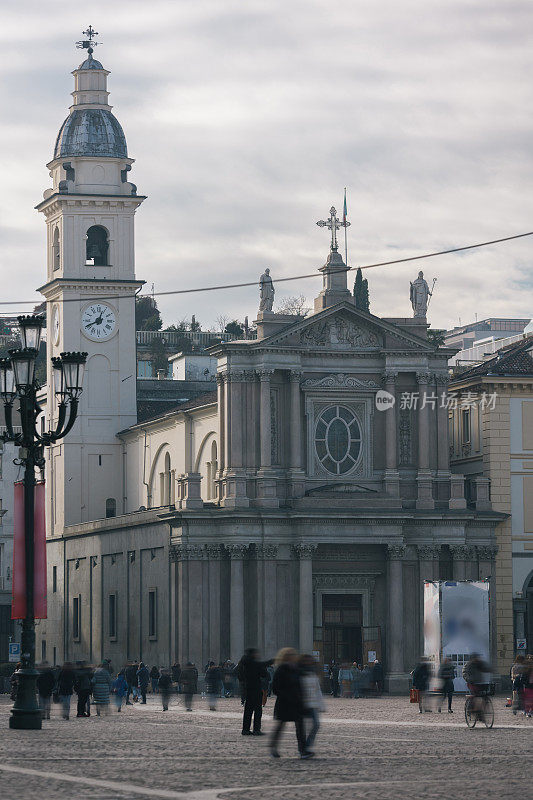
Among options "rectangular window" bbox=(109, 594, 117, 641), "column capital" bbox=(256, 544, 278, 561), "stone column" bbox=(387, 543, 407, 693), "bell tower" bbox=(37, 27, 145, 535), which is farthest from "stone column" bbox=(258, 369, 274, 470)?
"bell tower" bbox=(37, 27, 145, 535)

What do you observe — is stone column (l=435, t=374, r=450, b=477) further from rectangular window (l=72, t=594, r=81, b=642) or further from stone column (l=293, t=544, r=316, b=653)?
rectangular window (l=72, t=594, r=81, b=642)

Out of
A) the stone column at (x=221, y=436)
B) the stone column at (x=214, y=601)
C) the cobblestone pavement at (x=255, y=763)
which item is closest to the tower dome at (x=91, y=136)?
the stone column at (x=221, y=436)

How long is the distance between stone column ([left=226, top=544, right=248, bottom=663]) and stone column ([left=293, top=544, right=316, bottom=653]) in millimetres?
2180

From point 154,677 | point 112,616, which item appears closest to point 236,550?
point 154,677

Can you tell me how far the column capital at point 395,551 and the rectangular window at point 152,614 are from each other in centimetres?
937

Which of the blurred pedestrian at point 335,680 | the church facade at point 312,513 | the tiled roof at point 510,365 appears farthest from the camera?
the tiled roof at point 510,365

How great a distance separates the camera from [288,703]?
88.6ft

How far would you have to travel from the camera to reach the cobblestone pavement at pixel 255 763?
21.0 m

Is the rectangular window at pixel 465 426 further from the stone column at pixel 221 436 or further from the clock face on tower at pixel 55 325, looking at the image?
the clock face on tower at pixel 55 325

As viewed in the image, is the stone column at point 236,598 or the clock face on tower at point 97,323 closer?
the stone column at point 236,598

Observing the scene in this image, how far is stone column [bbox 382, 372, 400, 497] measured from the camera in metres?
68.8

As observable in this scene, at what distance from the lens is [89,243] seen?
82938 mm

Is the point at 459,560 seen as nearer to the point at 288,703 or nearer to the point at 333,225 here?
the point at 333,225

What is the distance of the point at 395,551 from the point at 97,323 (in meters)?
22.1
